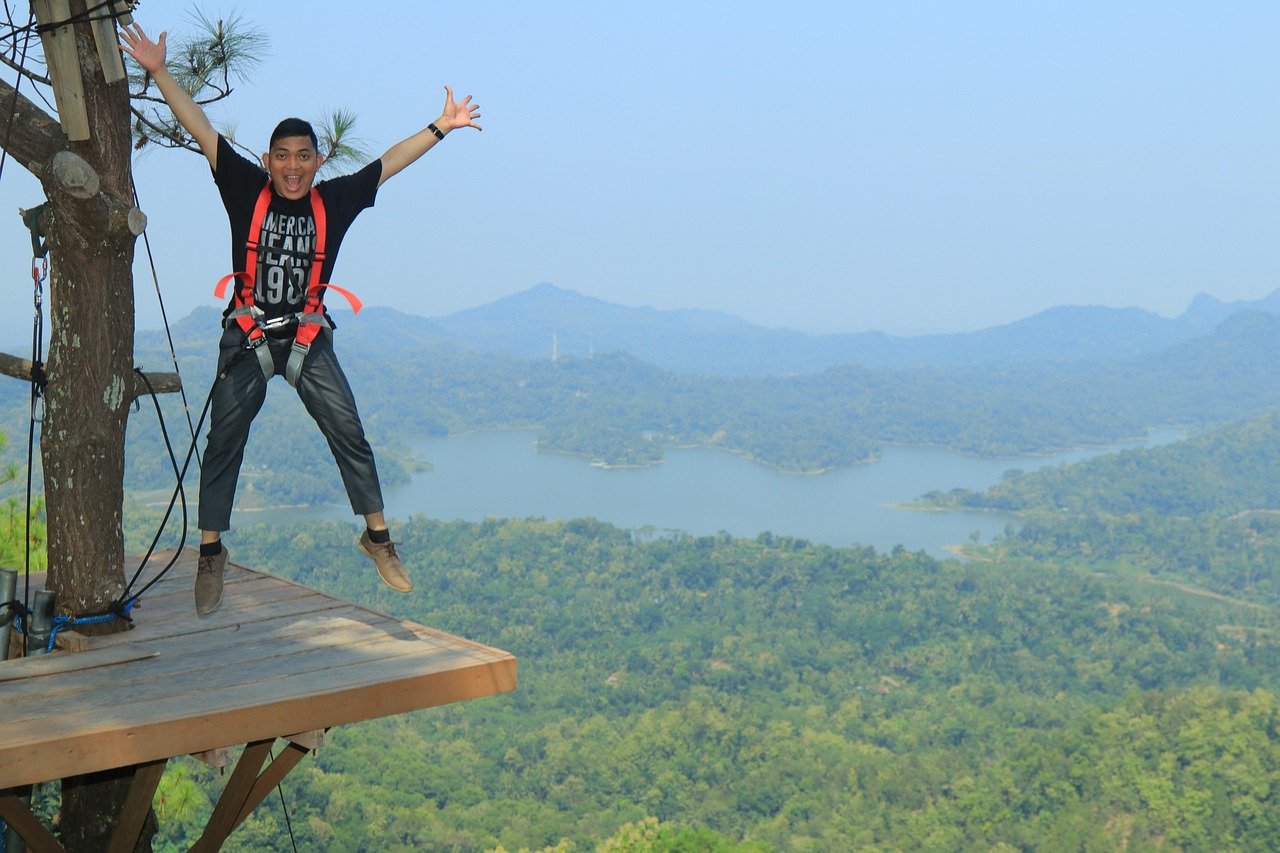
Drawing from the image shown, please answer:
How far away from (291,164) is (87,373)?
0.67 metres

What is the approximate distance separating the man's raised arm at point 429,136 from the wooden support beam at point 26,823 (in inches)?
63.8

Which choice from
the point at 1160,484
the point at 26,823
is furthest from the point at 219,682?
the point at 1160,484

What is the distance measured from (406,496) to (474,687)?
83.4m

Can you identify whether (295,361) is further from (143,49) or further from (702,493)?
(702,493)

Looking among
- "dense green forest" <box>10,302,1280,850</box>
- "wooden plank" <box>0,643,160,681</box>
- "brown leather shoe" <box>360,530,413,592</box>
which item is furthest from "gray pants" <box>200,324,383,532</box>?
"dense green forest" <box>10,302,1280,850</box>

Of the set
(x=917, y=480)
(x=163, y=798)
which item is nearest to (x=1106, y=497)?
(x=917, y=480)

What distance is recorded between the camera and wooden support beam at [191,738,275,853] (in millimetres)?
2561

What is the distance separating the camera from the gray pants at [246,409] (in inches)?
110

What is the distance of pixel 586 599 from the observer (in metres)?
53.4

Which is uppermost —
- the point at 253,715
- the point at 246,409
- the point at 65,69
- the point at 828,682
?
the point at 65,69

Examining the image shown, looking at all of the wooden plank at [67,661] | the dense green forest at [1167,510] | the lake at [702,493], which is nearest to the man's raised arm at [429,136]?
the wooden plank at [67,661]

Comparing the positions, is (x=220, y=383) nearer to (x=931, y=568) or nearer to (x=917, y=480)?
(x=931, y=568)

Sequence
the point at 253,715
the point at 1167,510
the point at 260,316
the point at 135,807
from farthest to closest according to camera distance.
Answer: the point at 1167,510
the point at 260,316
the point at 135,807
the point at 253,715

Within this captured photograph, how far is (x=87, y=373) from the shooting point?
277 cm
